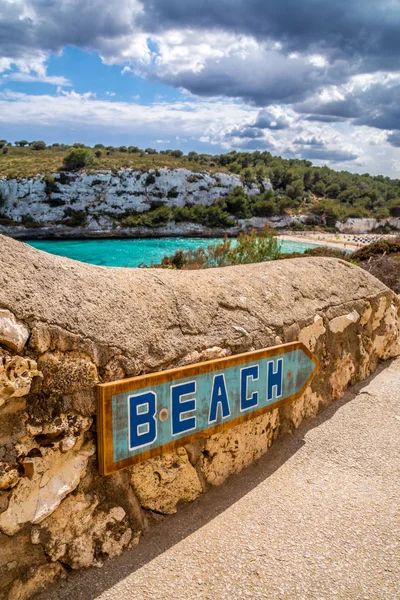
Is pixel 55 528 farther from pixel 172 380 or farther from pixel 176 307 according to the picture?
pixel 176 307

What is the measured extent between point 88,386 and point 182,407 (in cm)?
51

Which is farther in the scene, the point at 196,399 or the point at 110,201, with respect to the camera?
the point at 110,201

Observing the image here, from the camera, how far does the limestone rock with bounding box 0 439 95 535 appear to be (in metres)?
1.84

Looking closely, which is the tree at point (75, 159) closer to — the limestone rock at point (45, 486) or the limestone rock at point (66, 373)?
the limestone rock at point (66, 373)

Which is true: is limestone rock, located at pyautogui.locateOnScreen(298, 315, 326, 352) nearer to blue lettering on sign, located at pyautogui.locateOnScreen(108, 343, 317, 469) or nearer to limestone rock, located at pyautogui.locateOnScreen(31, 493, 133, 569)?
blue lettering on sign, located at pyautogui.locateOnScreen(108, 343, 317, 469)

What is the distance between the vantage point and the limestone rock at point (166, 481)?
2.29 meters

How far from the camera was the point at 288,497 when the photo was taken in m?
2.65

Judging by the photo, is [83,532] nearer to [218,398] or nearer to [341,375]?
[218,398]

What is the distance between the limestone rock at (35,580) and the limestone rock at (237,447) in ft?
2.92

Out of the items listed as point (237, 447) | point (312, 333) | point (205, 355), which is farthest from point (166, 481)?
point (312, 333)

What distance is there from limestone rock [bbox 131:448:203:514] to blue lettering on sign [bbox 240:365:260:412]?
44 cm

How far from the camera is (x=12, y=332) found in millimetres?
1828

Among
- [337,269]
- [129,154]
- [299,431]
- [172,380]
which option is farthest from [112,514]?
[129,154]

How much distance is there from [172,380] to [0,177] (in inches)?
2067
